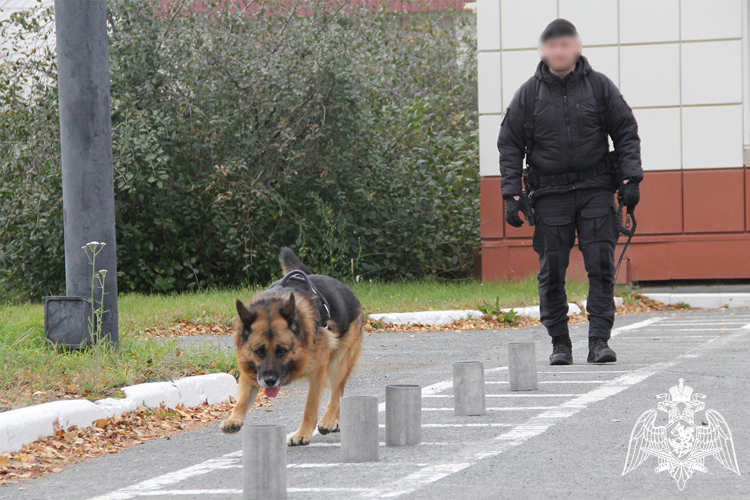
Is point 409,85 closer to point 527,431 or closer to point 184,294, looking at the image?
point 184,294

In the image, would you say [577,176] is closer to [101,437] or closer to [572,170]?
[572,170]

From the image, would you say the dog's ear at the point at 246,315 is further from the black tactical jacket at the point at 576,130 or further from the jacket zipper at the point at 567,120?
the jacket zipper at the point at 567,120

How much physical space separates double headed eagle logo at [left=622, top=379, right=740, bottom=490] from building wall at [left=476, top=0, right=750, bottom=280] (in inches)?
326

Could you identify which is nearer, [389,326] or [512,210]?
[512,210]

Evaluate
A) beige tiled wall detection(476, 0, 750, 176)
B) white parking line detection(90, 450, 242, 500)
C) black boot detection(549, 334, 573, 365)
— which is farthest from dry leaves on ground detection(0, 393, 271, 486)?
beige tiled wall detection(476, 0, 750, 176)

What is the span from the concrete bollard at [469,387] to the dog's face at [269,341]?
1.05 meters

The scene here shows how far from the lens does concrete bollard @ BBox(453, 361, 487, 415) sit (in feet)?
15.9

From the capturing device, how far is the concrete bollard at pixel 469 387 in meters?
4.85

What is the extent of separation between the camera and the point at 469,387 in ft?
16.0

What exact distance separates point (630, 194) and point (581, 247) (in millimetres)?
557

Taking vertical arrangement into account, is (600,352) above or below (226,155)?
below

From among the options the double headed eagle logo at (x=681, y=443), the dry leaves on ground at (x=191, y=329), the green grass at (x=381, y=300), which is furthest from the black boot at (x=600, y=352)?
the dry leaves on ground at (x=191, y=329)

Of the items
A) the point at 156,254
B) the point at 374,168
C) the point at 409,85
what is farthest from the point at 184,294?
the point at 409,85

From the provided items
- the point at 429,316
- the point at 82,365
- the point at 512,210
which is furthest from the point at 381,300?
the point at 82,365
